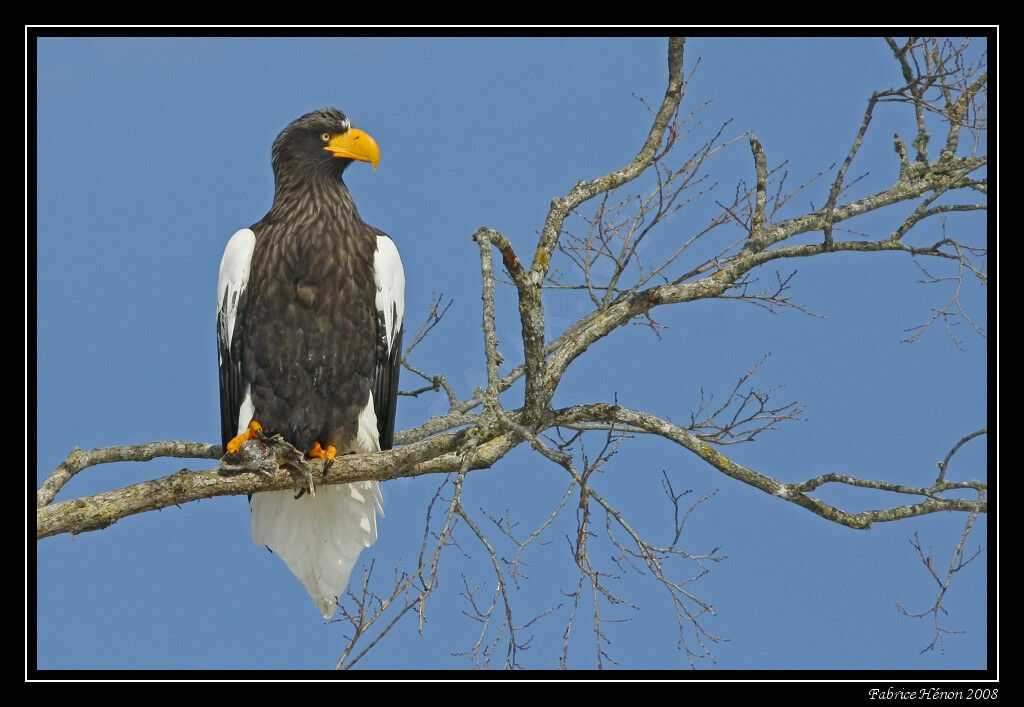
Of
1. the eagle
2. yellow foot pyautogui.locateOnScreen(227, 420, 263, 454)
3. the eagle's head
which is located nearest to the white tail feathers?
the eagle

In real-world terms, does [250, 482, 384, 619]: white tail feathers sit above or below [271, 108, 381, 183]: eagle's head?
below

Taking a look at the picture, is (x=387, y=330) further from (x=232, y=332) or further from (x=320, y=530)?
(x=320, y=530)

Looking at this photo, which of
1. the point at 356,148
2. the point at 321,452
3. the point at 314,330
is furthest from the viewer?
the point at 356,148

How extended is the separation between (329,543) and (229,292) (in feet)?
5.46

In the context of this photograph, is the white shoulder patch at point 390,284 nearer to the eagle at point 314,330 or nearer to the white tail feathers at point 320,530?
the eagle at point 314,330

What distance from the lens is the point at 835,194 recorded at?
5.66 meters

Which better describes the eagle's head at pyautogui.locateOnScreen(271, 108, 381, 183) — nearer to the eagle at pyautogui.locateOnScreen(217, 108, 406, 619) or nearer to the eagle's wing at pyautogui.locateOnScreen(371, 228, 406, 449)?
the eagle at pyautogui.locateOnScreen(217, 108, 406, 619)

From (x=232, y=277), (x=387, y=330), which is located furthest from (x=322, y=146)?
(x=387, y=330)

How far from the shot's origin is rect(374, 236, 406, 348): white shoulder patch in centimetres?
595

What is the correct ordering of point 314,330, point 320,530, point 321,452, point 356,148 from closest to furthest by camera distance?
point 314,330 < point 321,452 < point 356,148 < point 320,530

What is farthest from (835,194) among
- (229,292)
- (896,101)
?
(229,292)

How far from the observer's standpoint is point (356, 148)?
626cm

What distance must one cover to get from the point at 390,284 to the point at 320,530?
5.31 ft
